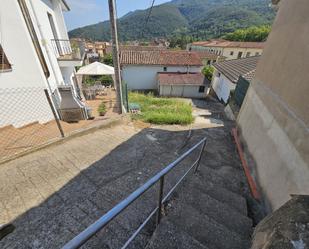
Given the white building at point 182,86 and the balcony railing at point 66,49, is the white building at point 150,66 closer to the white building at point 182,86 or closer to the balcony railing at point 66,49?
the white building at point 182,86

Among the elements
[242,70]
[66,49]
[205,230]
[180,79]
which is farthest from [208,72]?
[205,230]

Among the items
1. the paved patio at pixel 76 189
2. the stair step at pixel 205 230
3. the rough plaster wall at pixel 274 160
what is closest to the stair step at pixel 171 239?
the stair step at pixel 205 230

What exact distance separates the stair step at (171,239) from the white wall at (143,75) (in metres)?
18.2

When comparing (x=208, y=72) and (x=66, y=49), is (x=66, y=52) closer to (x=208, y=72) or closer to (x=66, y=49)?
(x=66, y=49)

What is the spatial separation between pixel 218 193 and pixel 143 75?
Answer: 694 inches

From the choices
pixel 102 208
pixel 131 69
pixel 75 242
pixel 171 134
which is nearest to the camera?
pixel 75 242

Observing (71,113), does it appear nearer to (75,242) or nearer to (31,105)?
(31,105)

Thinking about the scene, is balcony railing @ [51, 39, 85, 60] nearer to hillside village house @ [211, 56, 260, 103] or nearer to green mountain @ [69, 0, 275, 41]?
hillside village house @ [211, 56, 260, 103]

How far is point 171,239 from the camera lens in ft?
5.41

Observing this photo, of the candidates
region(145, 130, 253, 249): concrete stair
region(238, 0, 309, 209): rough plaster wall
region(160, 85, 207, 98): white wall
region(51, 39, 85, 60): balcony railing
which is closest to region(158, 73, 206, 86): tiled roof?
region(160, 85, 207, 98): white wall

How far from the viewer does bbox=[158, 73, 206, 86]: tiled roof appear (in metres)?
16.9

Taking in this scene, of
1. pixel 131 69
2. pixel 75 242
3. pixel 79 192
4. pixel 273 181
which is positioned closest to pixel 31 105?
pixel 79 192

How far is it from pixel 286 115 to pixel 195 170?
7.09 feet

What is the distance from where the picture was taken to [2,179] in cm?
277
